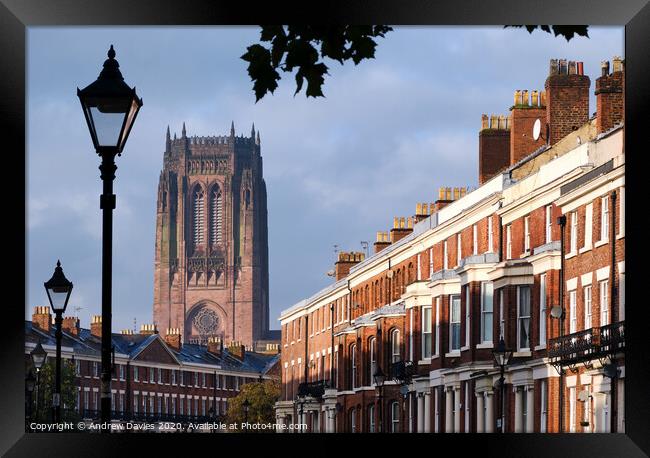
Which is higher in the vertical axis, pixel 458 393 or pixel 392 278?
pixel 392 278

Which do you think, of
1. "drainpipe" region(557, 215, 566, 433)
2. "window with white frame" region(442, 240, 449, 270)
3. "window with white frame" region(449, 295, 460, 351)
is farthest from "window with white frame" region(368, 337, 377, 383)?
"drainpipe" region(557, 215, 566, 433)

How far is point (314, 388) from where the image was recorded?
94625 mm

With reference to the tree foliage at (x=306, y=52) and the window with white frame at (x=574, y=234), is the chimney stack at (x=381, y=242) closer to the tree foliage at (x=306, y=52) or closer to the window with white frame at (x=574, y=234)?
the window with white frame at (x=574, y=234)

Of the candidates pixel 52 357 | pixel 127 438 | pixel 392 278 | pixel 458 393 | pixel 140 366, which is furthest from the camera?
pixel 140 366

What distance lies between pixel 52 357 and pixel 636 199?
365 ft

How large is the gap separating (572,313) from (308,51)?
39.0 m

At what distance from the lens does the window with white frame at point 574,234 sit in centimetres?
4930

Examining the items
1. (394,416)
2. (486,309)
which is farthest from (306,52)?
(394,416)

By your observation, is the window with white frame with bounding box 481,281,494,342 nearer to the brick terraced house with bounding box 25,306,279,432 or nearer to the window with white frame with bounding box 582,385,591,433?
the window with white frame with bounding box 582,385,591,433

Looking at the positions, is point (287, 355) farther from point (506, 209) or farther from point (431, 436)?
point (431, 436)

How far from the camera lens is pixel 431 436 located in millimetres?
10016

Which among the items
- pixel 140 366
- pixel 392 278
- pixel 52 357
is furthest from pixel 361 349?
pixel 140 366

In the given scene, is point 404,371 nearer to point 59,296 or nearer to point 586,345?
point 586,345

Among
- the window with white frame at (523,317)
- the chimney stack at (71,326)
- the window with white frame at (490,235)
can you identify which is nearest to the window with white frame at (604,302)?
the window with white frame at (523,317)
